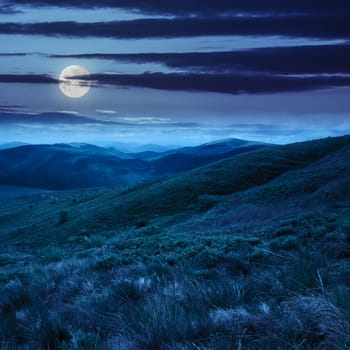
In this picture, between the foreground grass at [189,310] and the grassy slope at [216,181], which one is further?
the grassy slope at [216,181]

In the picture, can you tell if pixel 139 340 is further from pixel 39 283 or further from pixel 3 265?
pixel 3 265

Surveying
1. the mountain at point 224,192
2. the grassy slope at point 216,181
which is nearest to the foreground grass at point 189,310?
the mountain at point 224,192

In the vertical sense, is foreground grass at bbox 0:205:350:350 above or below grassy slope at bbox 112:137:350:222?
above

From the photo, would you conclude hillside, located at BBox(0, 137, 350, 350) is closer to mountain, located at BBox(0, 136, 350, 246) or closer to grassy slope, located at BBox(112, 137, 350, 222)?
mountain, located at BBox(0, 136, 350, 246)

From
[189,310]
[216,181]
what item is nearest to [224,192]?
[216,181]

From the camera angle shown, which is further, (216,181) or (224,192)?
(216,181)

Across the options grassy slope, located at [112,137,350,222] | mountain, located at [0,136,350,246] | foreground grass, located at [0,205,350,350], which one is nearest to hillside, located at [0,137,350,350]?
foreground grass, located at [0,205,350,350]

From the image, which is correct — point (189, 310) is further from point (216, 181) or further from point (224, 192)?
point (216, 181)

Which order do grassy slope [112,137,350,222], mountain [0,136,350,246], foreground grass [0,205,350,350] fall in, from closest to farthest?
1. foreground grass [0,205,350,350]
2. mountain [0,136,350,246]
3. grassy slope [112,137,350,222]

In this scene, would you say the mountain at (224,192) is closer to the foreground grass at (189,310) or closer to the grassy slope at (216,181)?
the grassy slope at (216,181)

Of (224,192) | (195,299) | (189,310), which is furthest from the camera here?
(224,192)

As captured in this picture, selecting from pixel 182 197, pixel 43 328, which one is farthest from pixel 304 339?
pixel 182 197

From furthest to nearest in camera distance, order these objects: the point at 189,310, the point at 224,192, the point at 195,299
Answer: the point at 224,192 → the point at 195,299 → the point at 189,310

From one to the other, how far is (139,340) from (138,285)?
8.16 feet
